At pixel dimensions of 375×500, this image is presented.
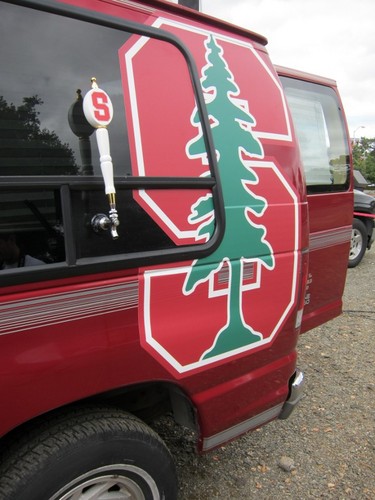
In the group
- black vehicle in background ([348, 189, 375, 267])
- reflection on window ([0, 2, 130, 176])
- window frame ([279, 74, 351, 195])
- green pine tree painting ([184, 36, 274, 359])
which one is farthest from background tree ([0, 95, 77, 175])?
black vehicle in background ([348, 189, 375, 267])

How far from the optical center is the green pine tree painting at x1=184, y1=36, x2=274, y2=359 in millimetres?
1762

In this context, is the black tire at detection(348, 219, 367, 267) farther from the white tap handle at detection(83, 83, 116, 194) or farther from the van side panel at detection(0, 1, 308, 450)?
the white tap handle at detection(83, 83, 116, 194)

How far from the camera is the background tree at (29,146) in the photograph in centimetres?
134

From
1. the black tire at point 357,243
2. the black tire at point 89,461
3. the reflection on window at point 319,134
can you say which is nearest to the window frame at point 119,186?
the black tire at point 89,461

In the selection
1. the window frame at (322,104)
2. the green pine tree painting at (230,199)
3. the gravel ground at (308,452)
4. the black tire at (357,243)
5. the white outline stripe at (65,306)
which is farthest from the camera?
the black tire at (357,243)

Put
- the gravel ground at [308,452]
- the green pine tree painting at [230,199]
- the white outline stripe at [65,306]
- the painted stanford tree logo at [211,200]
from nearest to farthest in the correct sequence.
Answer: the white outline stripe at [65,306] < the painted stanford tree logo at [211,200] < the green pine tree painting at [230,199] < the gravel ground at [308,452]

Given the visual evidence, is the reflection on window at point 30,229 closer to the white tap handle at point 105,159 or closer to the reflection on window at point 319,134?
the white tap handle at point 105,159

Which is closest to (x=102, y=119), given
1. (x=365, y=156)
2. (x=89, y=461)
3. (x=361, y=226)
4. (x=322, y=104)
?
(x=89, y=461)

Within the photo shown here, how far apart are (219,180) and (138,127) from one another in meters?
0.41

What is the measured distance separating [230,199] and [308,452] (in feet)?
6.00

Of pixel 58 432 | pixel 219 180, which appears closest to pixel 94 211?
pixel 219 180

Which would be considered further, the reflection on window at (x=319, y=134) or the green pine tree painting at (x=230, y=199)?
the reflection on window at (x=319, y=134)

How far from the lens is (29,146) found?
1.38 m

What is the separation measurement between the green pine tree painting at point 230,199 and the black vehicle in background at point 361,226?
18.7ft
